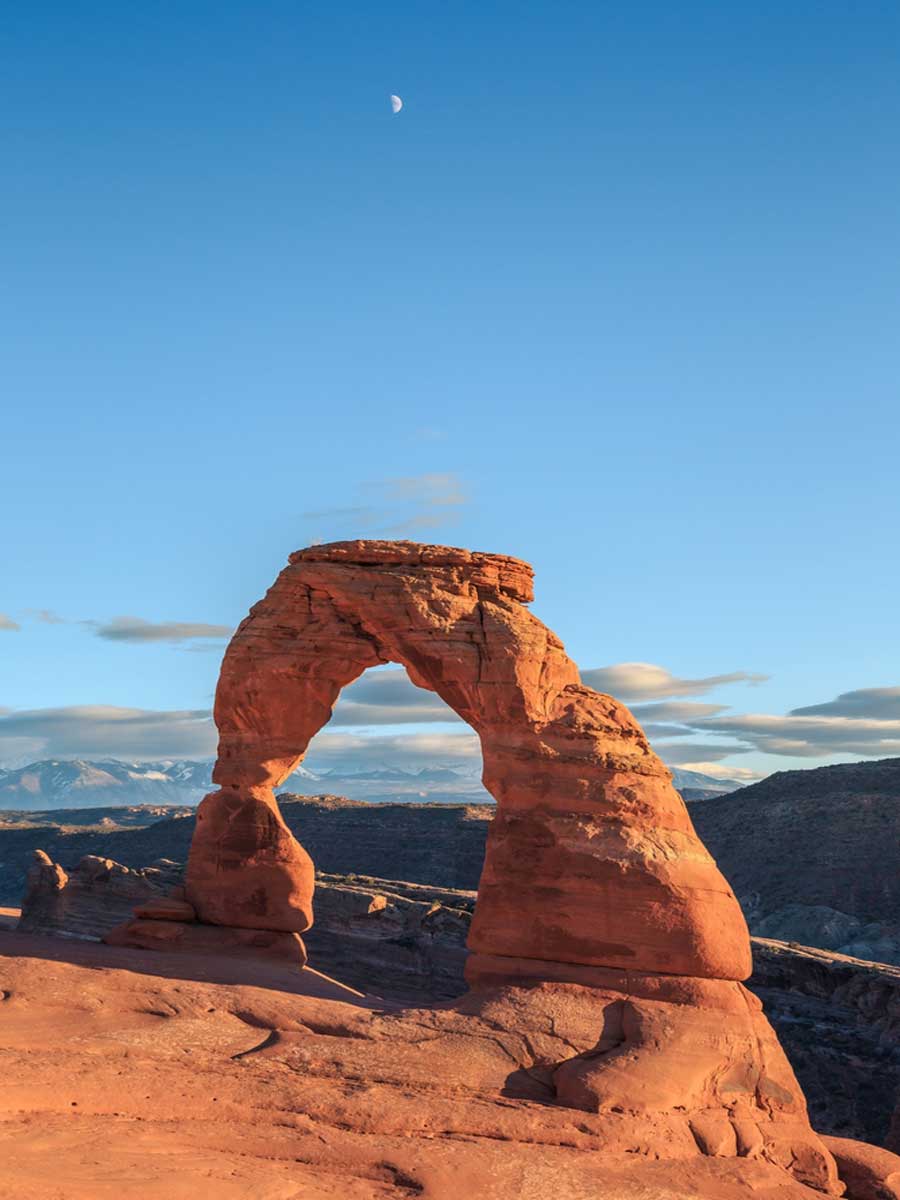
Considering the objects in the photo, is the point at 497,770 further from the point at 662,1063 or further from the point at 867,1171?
the point at 867,1171

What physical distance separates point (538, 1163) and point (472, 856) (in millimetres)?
55487

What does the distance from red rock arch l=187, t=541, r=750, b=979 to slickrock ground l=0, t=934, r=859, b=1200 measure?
162 centimetres

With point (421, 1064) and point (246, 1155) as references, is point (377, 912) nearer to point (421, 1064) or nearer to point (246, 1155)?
point (421, 1064)

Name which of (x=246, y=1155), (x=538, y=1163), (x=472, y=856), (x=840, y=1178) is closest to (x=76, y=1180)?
(x=246, y=1155)

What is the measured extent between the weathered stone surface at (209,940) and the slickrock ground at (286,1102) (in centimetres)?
183

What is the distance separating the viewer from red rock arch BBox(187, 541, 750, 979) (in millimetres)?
20766

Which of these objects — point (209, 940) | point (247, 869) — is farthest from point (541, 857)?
point (209, 940)

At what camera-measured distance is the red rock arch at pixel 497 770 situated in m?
20.8

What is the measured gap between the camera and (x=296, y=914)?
2358 cm

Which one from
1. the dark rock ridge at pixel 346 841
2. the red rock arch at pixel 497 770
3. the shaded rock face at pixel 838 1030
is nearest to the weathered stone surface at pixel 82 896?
the red rock arch at pixel 497 770

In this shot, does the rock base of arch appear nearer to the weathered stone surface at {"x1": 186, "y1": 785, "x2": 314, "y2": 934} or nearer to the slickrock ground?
the slickrock ground

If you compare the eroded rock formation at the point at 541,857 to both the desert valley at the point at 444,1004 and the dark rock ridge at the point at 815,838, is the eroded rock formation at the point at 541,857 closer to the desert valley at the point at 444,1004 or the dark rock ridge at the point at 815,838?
the desert valley at the point at 444,1004

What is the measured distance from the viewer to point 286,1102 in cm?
1556

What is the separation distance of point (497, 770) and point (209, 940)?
616cm
